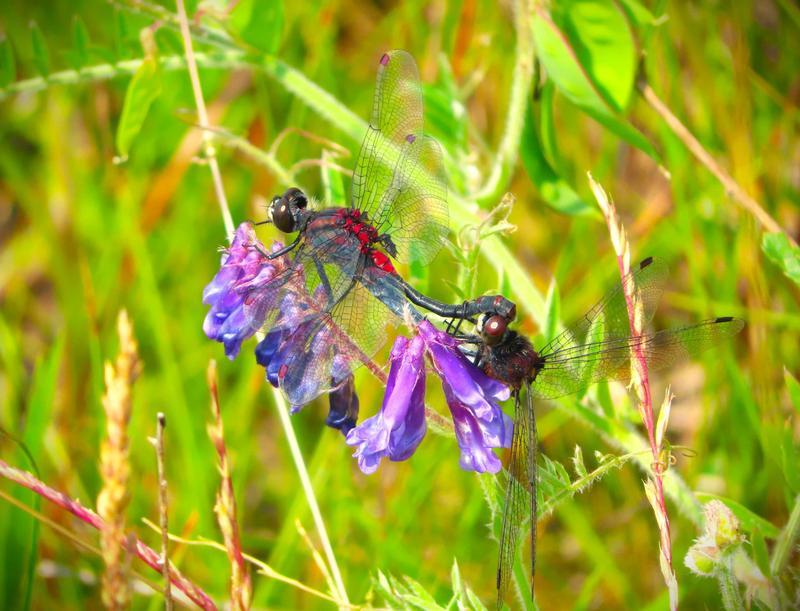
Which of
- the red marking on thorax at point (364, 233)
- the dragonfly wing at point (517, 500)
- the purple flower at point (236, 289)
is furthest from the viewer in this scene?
the red marking on thorax at point (364, 233)

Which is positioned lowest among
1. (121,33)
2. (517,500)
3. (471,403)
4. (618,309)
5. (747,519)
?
(747,519)

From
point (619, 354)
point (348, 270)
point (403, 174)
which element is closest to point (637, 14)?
point (403, 174)

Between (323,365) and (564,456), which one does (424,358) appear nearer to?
(323,365)

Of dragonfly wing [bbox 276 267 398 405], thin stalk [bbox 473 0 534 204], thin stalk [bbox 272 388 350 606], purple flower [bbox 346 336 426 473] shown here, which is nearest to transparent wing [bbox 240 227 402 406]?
dragonfly wing [bbox 276 267 398 405]

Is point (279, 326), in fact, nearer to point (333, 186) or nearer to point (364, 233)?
point (364, 233)

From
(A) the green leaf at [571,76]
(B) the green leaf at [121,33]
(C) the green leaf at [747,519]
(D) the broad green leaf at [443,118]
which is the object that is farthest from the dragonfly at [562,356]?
(B) the green leaf at [121,33]

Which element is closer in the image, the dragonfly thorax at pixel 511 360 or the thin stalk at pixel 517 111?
the dragonfly thorax at pixel 511 360

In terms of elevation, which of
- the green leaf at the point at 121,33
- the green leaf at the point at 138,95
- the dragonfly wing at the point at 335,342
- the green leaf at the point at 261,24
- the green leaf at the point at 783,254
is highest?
the green leaf at the point at 121,33

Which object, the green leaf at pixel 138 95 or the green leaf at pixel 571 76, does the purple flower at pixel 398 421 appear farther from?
the green leaf at pixel 138 95
